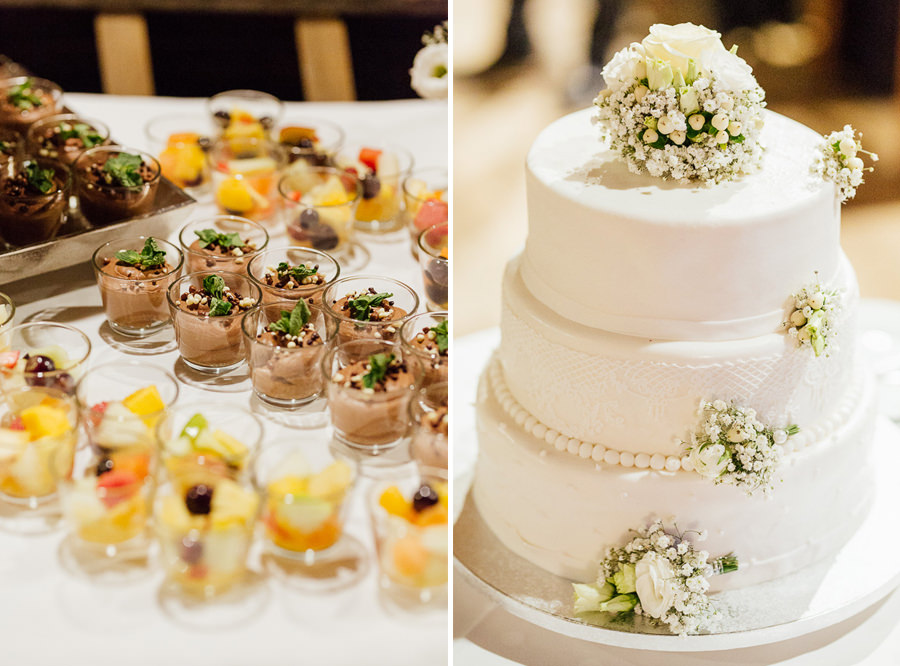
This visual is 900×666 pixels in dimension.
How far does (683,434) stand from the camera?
217 cm

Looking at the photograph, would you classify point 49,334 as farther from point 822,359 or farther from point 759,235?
point 822,359

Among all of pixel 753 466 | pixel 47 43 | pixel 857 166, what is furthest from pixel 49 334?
pixel 47 43

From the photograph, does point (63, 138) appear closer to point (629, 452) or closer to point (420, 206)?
point (420, 206)

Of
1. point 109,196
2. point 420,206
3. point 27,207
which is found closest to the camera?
point 27,207

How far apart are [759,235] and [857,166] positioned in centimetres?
31

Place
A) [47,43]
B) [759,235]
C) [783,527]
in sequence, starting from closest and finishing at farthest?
1. [759,235]
2. [783,527]
3. [47,43]

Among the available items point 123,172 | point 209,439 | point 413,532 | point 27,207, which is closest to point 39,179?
point 27,207

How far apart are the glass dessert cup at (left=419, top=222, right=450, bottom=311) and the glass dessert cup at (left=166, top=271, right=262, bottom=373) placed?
1.61ft

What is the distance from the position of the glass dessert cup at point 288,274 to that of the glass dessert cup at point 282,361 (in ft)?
0.35

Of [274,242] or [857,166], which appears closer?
[857,166]

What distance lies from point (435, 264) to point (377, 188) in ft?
1.59

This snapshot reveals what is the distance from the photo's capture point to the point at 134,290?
8.18 feet

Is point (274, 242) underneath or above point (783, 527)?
above

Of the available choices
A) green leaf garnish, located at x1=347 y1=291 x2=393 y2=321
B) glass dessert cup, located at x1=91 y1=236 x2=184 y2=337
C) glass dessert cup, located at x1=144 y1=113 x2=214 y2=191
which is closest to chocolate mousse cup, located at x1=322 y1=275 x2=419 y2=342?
green leaf garnish, located at x1=347 y1=291 x2=393 y2=321
